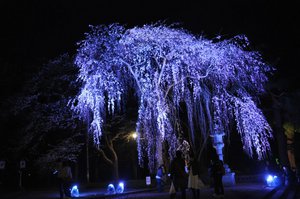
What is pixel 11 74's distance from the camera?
21.6m

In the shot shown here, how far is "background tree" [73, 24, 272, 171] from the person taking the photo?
15.1 metres

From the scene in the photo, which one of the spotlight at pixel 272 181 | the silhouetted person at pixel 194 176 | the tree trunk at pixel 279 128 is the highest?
the tree trunk at pixel 279 128

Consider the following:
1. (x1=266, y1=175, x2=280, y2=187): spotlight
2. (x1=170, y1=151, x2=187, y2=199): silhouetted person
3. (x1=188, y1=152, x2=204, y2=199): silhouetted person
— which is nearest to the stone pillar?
(x1=266, y1=175, x2=280, y2=187): spotlight

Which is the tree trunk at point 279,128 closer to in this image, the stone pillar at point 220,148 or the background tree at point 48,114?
the stone pillar at point 220,148

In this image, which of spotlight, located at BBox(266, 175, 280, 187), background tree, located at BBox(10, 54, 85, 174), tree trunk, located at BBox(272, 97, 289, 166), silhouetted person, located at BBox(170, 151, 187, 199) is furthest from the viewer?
tree trunk, located at BBox(272, 97, 289, 166)

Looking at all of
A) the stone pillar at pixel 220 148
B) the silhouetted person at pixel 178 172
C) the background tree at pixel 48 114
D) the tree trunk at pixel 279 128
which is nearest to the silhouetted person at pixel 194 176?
the silhouetted person at pixel 178 172

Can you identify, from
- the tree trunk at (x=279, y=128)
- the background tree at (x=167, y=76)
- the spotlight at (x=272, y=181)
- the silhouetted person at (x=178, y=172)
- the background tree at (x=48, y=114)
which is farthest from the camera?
the tree trunk at (x=279, y=128)

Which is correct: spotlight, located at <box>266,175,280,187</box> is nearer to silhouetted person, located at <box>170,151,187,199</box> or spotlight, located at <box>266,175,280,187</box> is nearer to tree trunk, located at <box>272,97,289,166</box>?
tree trunk, located at <box>272,97,289,166</box>

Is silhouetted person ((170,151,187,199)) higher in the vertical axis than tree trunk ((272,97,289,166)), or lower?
lower

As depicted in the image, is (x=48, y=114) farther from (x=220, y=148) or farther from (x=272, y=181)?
(x=272, y=181)

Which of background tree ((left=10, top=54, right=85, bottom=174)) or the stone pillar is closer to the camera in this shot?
the stone pillar

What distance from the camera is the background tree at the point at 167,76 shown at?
49.5ft

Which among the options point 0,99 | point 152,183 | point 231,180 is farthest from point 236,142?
point 0,99

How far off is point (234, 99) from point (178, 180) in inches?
278
